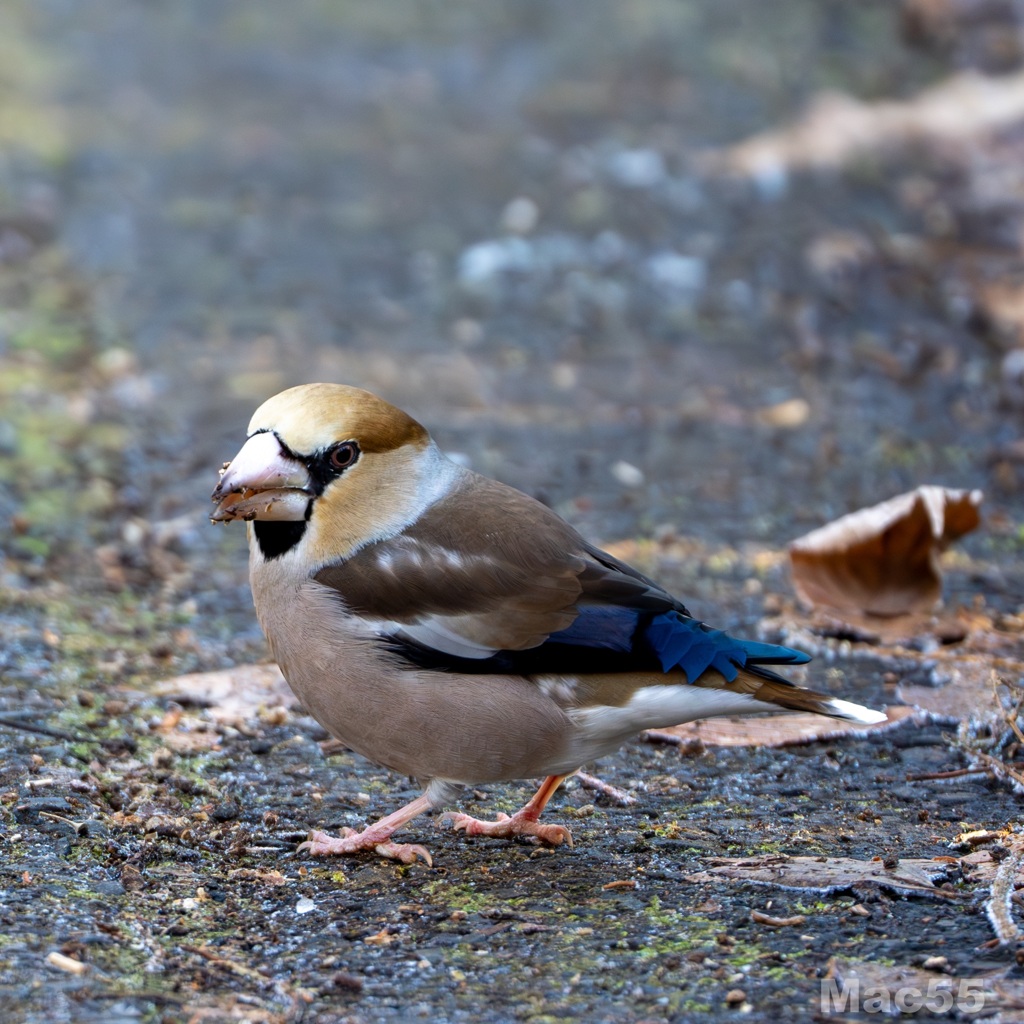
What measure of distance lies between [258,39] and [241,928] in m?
8.52

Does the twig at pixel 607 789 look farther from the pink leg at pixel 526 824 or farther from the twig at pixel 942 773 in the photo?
the twig at pixel 942 773

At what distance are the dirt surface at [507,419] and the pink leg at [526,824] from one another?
0.05 meters

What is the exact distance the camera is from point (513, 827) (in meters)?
3.54

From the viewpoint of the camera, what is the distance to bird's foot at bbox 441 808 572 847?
349cm

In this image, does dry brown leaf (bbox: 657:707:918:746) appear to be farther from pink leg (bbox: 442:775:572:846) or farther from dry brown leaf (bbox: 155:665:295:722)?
dry brown leaf (bbox: 155:665:295:722)

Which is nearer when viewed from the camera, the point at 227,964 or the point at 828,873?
the point at 227,964

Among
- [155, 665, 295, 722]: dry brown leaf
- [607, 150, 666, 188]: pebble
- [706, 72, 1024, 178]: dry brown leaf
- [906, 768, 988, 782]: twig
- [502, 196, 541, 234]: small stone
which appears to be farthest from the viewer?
[706, 72, 1024, 178]: dry brown leaf

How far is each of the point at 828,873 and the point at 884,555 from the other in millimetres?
1931

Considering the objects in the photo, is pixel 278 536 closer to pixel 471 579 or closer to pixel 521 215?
pixel 471 579

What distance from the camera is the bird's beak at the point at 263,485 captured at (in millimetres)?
3418

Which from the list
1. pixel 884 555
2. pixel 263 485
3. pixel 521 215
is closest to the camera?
pixel 263 485

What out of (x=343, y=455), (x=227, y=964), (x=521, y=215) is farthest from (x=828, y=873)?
(x=521, y=215)

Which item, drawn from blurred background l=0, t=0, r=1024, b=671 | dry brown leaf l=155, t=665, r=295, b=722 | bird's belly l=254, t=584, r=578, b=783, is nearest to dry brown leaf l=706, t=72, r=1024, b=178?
blurred background l=0, t=0, r=1024, b=671

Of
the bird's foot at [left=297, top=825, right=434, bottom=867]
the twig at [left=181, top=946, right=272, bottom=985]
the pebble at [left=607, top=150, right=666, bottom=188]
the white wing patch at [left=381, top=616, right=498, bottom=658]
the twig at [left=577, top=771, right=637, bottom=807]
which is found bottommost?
the twig at [left=577, top=771, right=637, bottom=807]
